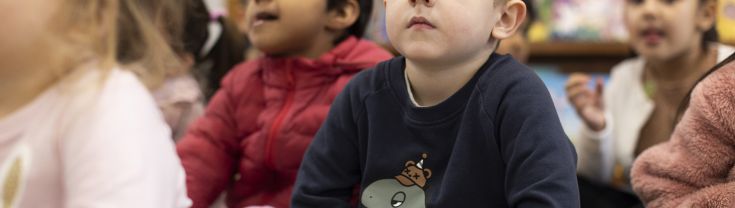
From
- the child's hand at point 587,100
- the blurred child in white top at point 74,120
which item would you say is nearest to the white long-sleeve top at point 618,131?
the child's hand at point 587,100

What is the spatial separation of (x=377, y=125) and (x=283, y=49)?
12.7 inches

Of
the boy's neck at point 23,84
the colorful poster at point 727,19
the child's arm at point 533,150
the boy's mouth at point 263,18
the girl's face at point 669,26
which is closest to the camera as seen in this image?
the child's arm at point 533,150

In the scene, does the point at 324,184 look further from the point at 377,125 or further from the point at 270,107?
the point at 270,107

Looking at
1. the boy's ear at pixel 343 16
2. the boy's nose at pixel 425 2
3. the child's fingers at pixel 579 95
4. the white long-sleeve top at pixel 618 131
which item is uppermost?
the boy's nose at pixel 425 2

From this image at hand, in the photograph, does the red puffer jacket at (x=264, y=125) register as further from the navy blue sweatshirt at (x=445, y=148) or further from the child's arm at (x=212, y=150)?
the navy blue sweatshirt at (x=445, y=148)

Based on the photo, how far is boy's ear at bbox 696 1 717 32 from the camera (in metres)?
1.60

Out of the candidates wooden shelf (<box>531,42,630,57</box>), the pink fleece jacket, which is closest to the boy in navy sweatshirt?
the pink fleece jacket

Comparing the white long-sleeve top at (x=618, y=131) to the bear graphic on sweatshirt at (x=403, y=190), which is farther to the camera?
the white long-sleeve top at (x=618, y=131)

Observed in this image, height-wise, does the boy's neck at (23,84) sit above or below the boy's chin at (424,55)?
below

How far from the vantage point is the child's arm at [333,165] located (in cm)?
92

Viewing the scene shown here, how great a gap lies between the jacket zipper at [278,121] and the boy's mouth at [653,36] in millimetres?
800

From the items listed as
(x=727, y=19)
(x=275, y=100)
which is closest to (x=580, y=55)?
(x=727, y=19)

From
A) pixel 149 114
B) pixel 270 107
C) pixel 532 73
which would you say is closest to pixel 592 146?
pixel 270 107

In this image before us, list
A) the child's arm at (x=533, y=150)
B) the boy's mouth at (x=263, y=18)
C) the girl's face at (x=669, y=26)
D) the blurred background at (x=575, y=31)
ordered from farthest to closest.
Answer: the blurred background at (x=575, y=31)
the girl's face at (x=669, y=26)
the boy's mouth at (x=263, y=18)
the child's arm at (x=533, y=150)
